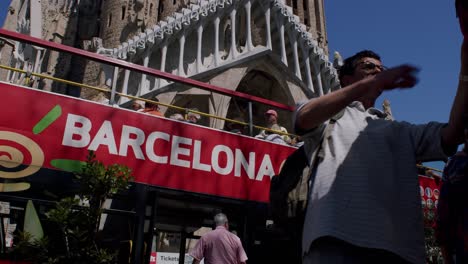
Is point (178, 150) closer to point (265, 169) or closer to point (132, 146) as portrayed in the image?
point (132, 146)

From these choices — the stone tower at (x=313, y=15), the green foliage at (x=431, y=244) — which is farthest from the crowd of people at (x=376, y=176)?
the stone tower at (x=313, y=15)

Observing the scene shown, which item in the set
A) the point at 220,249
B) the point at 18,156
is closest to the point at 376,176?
the point at 220,249

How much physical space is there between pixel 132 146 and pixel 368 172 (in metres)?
3.94

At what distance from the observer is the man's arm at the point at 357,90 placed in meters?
1.63

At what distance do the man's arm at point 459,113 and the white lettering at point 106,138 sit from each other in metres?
4.13

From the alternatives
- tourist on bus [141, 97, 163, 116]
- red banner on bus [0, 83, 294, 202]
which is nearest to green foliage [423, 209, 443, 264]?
red banner on bus [0, 83, 294, 202]

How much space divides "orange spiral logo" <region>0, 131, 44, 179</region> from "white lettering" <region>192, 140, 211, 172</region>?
6.11ft

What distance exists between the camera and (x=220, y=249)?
479 centimetres

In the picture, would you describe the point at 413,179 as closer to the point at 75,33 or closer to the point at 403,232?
the point at 403,232

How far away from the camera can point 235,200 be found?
555cm

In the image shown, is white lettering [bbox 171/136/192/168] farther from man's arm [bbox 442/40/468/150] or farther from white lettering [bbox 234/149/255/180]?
man's arm [bbox 442/40/468/150]

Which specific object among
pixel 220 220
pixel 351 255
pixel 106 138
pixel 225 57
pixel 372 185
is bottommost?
pixel 351 255

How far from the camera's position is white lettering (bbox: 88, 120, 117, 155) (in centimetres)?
507

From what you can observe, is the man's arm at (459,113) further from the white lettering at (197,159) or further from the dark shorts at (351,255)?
the white lettering at (197,159)
